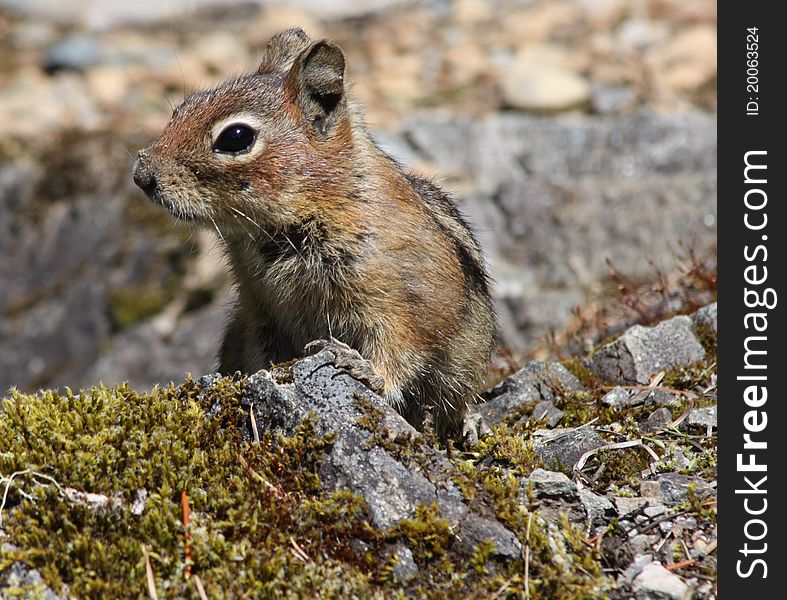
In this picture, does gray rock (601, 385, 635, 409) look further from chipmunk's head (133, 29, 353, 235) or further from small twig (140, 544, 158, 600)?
small twig (140, 544, 158, 600)

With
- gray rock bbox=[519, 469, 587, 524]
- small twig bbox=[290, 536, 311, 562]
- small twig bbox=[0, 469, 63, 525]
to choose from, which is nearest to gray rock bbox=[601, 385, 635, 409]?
gray rock bbox=[519, 469, 587, 524]

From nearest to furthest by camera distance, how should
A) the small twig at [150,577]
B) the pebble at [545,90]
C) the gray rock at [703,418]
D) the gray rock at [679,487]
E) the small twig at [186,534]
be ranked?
the small twig at [150,577]
the small twig at [186,534]
the gray rock at [679,487]
the gray rock at [703,418]
the pebble at [545,90]

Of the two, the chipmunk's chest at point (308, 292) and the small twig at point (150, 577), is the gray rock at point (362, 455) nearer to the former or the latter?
the chipmunk's chest at point (308, 292)

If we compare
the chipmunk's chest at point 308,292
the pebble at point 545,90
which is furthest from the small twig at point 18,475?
the pebble at point 545,90

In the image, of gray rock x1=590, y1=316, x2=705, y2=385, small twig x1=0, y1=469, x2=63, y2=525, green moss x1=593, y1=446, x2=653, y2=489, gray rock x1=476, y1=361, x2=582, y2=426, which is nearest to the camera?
small twig x1=0, y1=469, x2=63, y2=525

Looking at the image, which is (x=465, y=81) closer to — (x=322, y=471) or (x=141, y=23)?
(x=141, y=23)
